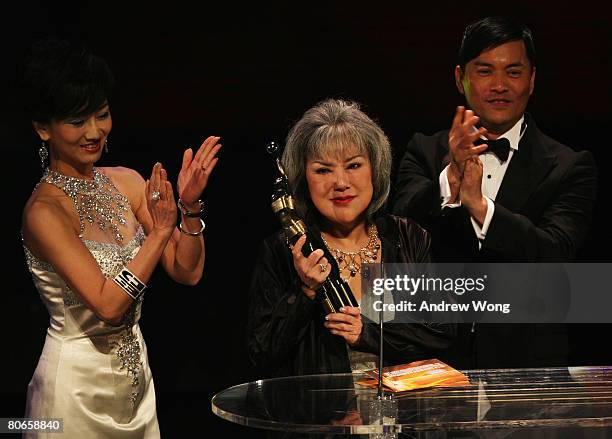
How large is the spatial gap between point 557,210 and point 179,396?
1.83 meters

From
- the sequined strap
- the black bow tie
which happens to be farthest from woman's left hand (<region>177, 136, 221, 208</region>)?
the black bow tie

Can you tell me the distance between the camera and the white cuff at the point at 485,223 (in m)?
3.42

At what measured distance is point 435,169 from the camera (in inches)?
143

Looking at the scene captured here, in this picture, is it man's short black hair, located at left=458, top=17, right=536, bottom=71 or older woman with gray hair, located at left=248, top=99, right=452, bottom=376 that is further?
man's short black hair, located at left=458, top=17, right=536, bottom=71

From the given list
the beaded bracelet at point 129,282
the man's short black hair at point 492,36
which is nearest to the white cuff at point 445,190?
the man's short black hair at point 492,36

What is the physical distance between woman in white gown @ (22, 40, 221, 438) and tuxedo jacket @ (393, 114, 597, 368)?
0.89 metres

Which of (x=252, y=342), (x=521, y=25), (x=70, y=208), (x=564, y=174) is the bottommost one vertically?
(x=252, y=342)

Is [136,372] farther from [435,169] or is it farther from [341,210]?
[435,169]

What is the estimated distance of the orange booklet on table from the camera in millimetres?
2570

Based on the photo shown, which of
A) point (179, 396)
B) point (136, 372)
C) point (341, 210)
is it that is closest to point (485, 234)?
point (341, 210)

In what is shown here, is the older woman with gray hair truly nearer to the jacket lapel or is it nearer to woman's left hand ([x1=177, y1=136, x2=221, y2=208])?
woman's left hand ([x1=177, y1=136, x2=221, y2=208])

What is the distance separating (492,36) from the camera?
3.64 meters

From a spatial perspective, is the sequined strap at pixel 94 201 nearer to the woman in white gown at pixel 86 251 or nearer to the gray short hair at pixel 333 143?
the woman in white gown at pixel 86 251

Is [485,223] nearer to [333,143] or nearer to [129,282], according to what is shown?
[333,143]
